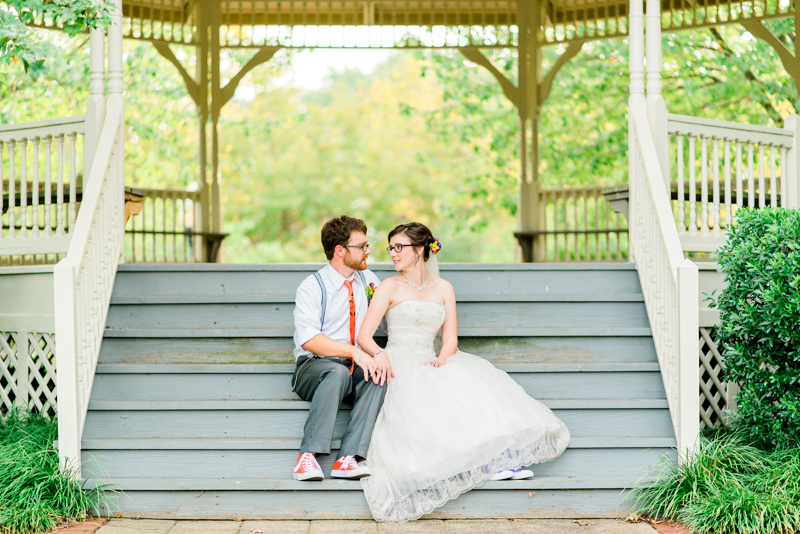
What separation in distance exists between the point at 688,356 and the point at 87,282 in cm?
311

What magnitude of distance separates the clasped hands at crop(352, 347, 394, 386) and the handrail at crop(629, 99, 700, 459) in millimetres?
1455

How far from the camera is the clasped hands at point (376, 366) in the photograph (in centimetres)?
374

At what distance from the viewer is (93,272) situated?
13.7 feet

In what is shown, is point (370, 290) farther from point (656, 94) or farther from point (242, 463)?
point (656, 94)

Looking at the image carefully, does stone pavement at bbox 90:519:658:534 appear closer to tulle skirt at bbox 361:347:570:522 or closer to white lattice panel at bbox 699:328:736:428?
tulle skirt at bbox 361:347:570:522

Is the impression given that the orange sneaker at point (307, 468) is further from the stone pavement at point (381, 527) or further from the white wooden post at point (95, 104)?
the white wooden post at point (95, 104)

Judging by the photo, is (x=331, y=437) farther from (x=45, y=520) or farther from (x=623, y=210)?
(x=623, y=210)

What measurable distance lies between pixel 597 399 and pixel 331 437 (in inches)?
58.3

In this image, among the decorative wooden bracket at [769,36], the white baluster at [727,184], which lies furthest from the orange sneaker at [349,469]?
the decorative wooden bracket at [769,36]

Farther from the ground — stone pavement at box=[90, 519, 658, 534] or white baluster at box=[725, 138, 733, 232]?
white baluster at box=[725, 138, 733, 232]

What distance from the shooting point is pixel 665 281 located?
414 cm

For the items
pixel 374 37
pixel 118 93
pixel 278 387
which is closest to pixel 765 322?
pixel 278 387

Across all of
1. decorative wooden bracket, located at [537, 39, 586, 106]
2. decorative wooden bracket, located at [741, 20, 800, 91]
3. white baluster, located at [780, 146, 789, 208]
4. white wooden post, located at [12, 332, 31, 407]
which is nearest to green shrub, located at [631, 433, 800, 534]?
white baluster, located at [780, 146, 789, 208]

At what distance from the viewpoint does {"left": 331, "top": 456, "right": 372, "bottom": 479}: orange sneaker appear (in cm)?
357
